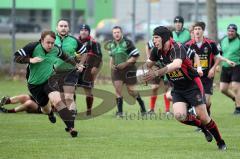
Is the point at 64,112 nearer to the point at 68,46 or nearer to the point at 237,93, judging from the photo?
the point at 68,46

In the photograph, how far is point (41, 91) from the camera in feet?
43.9

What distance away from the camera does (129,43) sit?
17172 mm

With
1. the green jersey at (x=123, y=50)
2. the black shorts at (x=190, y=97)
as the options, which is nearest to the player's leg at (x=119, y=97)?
the green jersey at (x=123, y=50)

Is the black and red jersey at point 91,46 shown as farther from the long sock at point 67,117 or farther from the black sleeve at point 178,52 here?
the black sleeve at point 178,52

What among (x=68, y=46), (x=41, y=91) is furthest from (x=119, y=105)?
(x=41, y=91)

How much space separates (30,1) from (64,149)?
37.6 m

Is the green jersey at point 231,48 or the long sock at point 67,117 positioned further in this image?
the green jersey at point 231,48

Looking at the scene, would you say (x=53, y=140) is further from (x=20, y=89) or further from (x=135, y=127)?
(x=20, y=89)

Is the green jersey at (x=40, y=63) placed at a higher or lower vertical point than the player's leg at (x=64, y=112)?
higher

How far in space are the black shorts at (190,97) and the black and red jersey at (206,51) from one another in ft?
9.24

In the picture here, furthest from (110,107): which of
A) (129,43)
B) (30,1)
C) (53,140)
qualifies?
(30,1)

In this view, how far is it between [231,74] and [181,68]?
7175 millimetres

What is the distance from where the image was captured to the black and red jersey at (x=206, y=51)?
1429 centimetres

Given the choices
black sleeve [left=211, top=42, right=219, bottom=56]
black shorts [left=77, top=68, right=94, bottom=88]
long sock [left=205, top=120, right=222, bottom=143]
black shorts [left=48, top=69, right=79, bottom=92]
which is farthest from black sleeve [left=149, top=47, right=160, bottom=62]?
black shorts [left=77, top=68, right=94, bottom=88]
